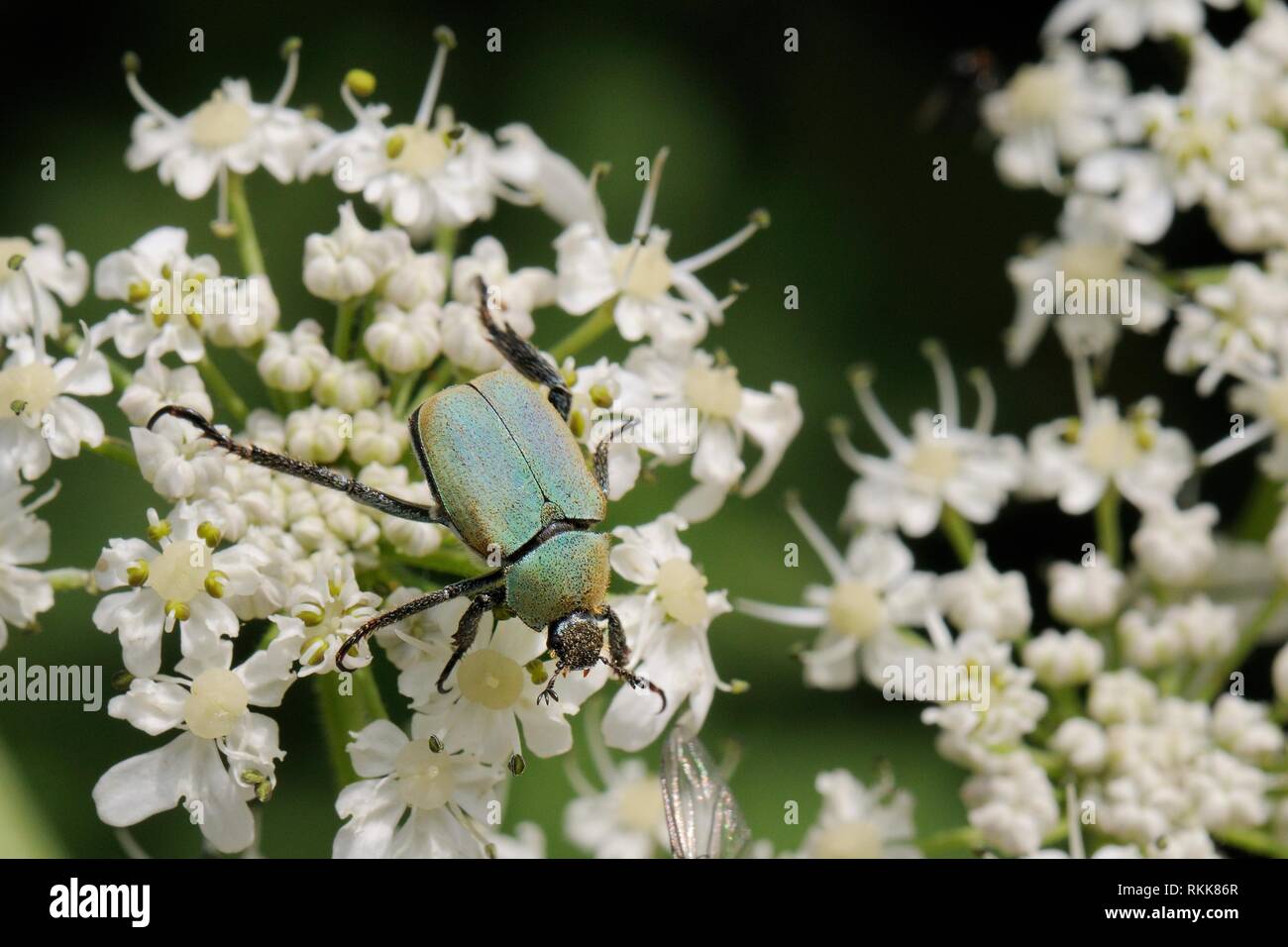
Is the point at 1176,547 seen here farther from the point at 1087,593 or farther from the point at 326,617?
the point at 326,617

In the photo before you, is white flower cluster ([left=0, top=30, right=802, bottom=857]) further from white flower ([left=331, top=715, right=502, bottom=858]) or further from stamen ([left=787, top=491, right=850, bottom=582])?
stamen ([left=787, top=491, right=850, bottom=582])

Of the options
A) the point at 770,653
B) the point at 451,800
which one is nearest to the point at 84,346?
the point at 451,800

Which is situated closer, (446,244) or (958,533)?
(446,244)

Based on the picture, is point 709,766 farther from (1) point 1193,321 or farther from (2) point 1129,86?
(2) point 1129,86

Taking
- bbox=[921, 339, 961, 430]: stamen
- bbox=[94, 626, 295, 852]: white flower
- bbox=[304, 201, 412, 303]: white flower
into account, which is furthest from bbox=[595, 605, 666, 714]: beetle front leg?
bbox=[921, 339, 961, 430]: stamen

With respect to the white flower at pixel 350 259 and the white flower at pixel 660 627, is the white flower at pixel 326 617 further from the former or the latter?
the white flower at pixel 350 259

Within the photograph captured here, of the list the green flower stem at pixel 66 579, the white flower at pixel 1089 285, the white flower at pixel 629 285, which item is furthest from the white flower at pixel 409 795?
the white flower at pixel 1089 285

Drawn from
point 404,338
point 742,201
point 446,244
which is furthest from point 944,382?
point 404,338
